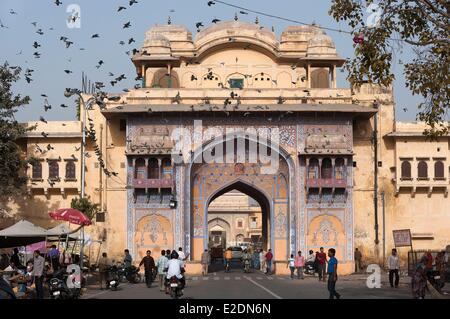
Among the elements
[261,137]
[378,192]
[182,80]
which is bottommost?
[378,192]

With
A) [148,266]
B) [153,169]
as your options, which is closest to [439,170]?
[153,169]

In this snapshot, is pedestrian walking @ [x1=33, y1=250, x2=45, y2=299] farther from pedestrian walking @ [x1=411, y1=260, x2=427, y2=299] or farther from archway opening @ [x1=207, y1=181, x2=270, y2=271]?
archway opening @ [x1=207, y1=181, x2=270, y2=271]

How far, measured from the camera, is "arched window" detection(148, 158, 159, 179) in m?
37.0

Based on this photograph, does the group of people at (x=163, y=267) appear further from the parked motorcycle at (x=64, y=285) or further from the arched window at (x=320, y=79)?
the arched window at (x=320, y=79)

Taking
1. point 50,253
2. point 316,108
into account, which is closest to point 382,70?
point 50,253

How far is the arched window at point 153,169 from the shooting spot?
1458 inches

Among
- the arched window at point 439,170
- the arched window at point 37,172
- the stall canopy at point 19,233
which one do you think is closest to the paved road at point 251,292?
the stall canopy at point 19,233

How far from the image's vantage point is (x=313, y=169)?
3703 cm

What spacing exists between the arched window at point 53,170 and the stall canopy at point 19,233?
12.3m

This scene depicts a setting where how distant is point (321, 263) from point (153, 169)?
1063cm

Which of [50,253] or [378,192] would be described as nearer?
[50,253]

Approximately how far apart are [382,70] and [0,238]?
45.5 feet

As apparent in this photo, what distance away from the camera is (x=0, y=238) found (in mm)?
25266

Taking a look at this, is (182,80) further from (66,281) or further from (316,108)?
(66,281)
